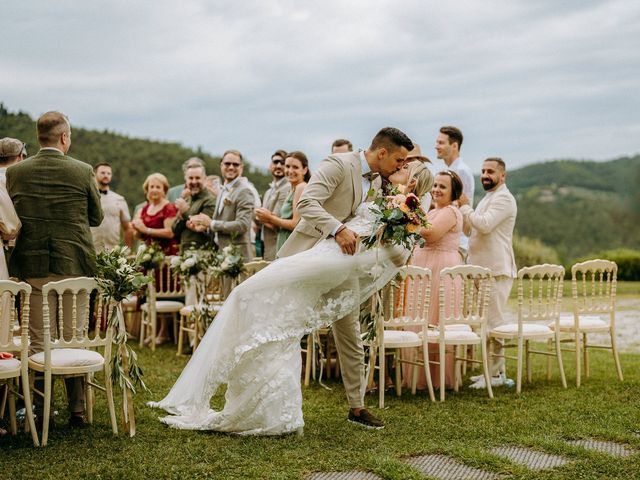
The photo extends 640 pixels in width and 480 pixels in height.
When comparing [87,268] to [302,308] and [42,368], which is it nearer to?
[42,368]

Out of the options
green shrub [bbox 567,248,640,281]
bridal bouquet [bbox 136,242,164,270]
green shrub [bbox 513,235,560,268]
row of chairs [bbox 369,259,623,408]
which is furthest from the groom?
green shrub [bbox 567,248,640,281]

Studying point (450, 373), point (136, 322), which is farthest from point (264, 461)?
point (136, 322)

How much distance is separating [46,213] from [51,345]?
0.93 metres

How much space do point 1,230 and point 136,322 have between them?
5.78 meters

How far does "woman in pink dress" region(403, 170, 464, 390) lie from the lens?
714 centimetres

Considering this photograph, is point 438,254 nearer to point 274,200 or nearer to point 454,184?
point 454,184

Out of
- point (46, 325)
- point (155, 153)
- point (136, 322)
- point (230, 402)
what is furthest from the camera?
point (155, 153)

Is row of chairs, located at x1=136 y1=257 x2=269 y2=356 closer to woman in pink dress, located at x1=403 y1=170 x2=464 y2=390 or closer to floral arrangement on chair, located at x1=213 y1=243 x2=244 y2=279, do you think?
floral arrangement on chair, located at x1=213 y1=243 x2=244 y2=279

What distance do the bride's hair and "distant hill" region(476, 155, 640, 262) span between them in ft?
45.2

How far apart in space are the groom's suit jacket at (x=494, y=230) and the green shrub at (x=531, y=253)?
1842 cm

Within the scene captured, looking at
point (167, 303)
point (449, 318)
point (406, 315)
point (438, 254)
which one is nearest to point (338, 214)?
point (406, 315)

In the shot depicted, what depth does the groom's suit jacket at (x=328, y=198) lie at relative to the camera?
514 centimetres

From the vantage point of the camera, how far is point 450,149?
27.1 feet

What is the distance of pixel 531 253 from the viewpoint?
87.0 feet
